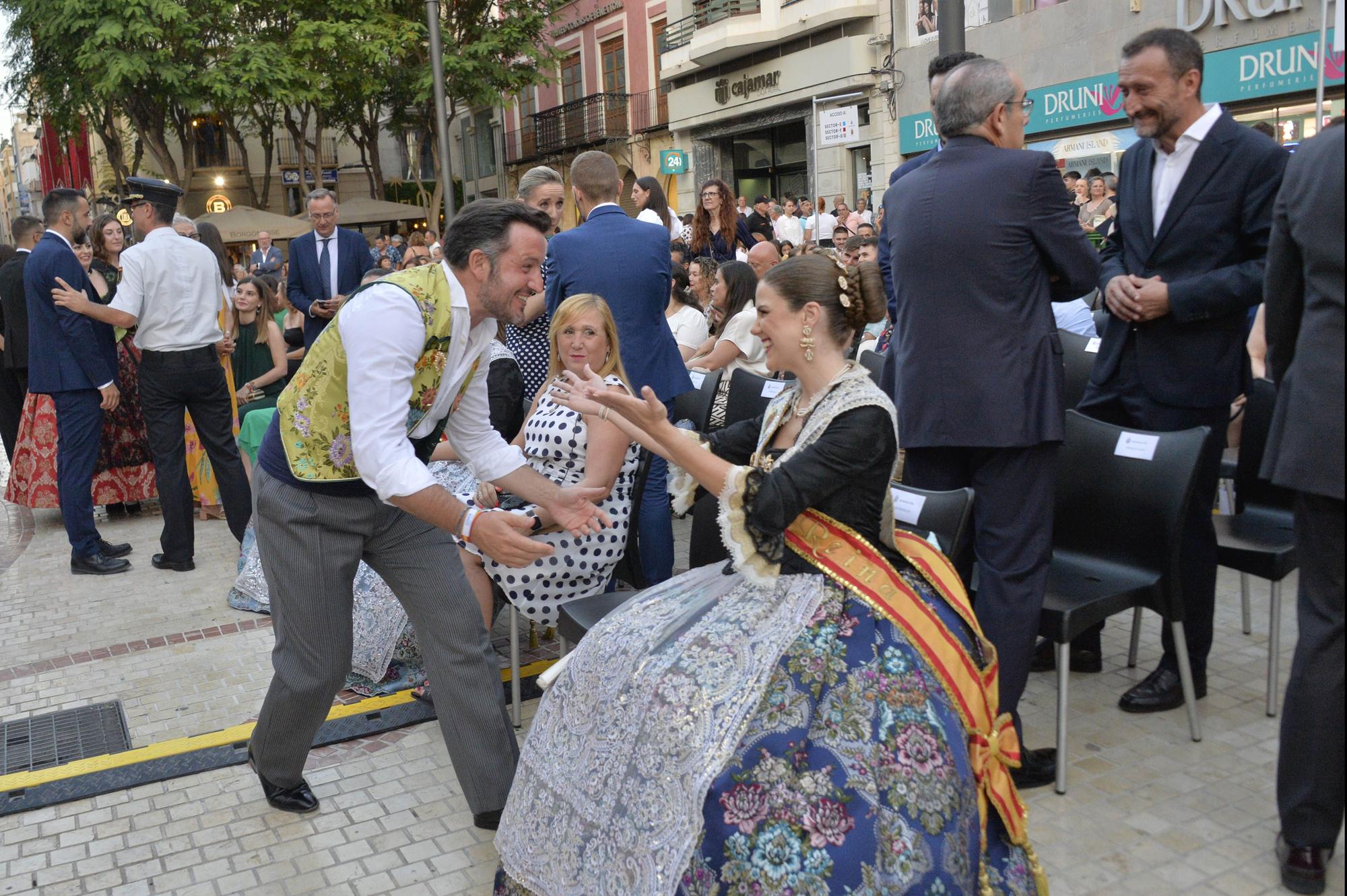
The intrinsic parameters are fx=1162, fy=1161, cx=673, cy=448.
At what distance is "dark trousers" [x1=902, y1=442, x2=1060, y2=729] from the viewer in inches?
131

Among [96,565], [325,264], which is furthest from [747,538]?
[325,264]

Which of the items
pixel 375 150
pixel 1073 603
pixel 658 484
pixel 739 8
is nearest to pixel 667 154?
pixel 739 8

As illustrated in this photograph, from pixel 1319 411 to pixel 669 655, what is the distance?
4.68 ft

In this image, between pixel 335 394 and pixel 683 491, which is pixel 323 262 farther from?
pixel 683 491

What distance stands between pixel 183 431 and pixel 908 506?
4544 millimetres

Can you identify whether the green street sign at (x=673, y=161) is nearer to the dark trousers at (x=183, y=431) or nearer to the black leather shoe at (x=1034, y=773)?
the dark trousers at (x=183, y=431)

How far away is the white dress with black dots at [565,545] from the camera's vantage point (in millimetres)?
3986

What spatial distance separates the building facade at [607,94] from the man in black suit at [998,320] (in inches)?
906

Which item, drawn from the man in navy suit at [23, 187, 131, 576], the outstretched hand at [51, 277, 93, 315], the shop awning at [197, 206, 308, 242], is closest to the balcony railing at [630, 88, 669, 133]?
the shop awning at [197, 206, 308, 242]

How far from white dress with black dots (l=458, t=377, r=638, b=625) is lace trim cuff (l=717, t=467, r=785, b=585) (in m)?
1.31

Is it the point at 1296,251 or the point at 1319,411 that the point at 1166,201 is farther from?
the point at 1319,411

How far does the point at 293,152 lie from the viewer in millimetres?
40250

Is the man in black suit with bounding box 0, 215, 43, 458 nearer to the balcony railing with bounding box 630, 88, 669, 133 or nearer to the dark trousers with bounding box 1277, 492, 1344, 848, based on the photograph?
the dark trousers with bounding box 1277, 492, 1344, 848

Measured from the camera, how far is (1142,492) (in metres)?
3.54
